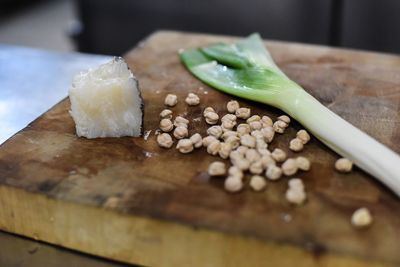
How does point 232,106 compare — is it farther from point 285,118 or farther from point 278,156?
point 278,156

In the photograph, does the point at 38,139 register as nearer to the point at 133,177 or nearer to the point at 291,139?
the point at 133,177

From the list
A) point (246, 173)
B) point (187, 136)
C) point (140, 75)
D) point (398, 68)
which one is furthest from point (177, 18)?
point (246, 173)

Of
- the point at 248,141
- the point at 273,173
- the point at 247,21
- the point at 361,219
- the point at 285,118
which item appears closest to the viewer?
the point at 361,219

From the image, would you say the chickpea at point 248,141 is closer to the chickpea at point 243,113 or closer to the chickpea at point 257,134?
the chickpea at point 257,134

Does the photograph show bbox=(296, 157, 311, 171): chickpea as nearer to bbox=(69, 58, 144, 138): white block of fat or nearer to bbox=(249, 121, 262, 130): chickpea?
bbox=(249, 121, 262, 130): chickpea

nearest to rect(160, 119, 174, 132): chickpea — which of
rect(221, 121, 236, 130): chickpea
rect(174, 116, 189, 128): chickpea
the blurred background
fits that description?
rect(174, 116, 189, 128): chickpea

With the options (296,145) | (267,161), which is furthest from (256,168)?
(296,145)
